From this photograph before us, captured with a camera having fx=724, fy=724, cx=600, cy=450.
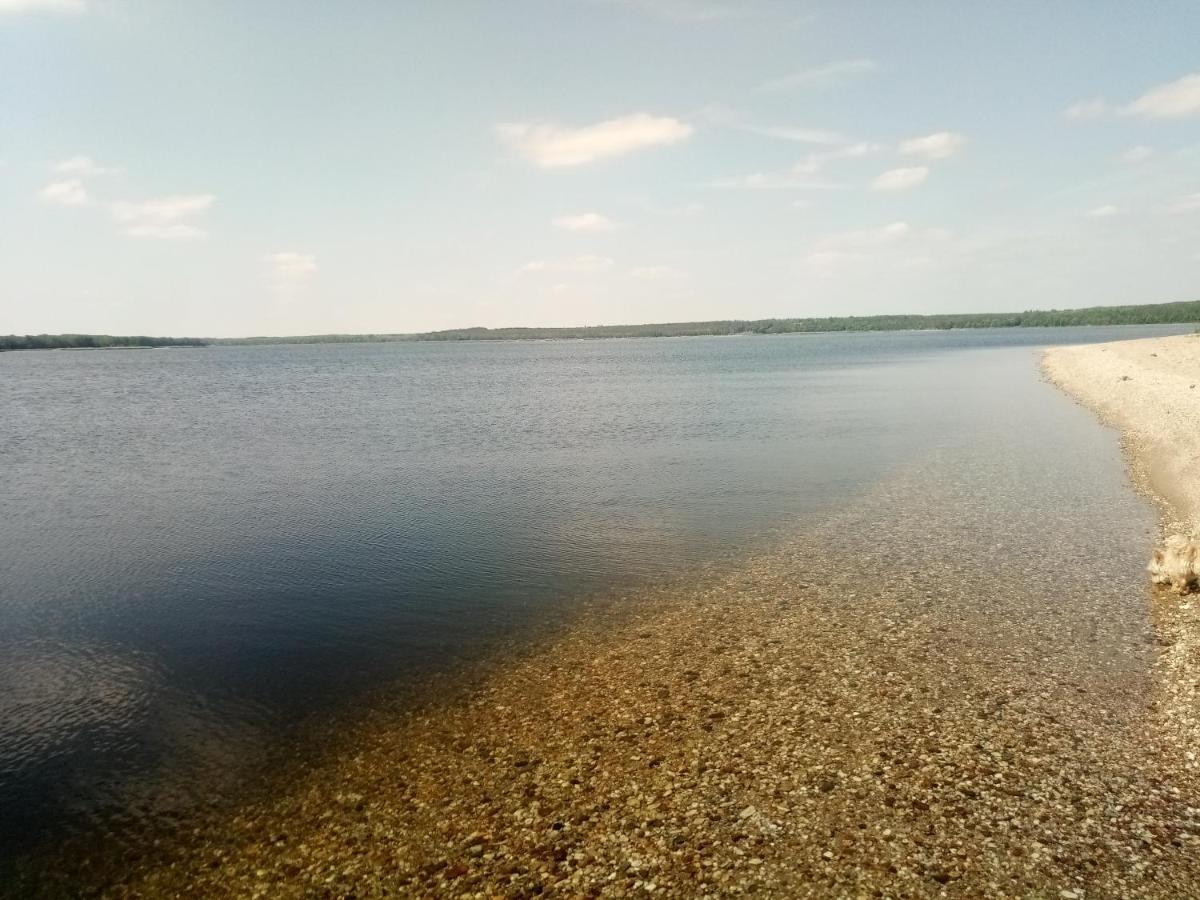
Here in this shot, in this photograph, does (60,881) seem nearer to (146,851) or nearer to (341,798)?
(146,851)

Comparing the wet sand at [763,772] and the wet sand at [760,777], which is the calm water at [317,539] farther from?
the wet sand at [760,777]

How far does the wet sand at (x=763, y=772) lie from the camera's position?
7.79m

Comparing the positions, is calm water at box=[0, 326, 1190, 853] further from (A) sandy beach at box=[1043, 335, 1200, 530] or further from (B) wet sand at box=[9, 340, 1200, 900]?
(B) wet sand at box=[9, 340, 1200, 900]

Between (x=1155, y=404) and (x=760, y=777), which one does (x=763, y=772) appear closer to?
(x=760, y=777)

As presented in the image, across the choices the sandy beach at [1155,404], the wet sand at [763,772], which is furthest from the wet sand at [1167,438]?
the wet sand at [763,772]

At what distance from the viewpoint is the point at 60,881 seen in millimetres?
8062

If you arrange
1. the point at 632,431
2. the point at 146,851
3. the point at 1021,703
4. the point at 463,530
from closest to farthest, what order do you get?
the point at 146,851
the point at 1021,703
the point at 463,530
the point at 632,431

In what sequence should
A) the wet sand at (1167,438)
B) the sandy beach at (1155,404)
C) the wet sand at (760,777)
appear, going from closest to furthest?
the wet sand at (760,777), the wet sand at (1167,438), the sandy beach at (1155,404)

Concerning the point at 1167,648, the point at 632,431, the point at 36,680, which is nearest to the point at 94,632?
the point at 36,680

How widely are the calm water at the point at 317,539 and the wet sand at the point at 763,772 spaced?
1730 millimetres

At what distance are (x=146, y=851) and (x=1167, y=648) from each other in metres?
15.7

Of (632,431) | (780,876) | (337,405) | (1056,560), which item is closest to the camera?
(780,876)

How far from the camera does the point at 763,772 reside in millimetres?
9383

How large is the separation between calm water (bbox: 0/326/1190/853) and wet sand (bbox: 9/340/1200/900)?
1.73 m
